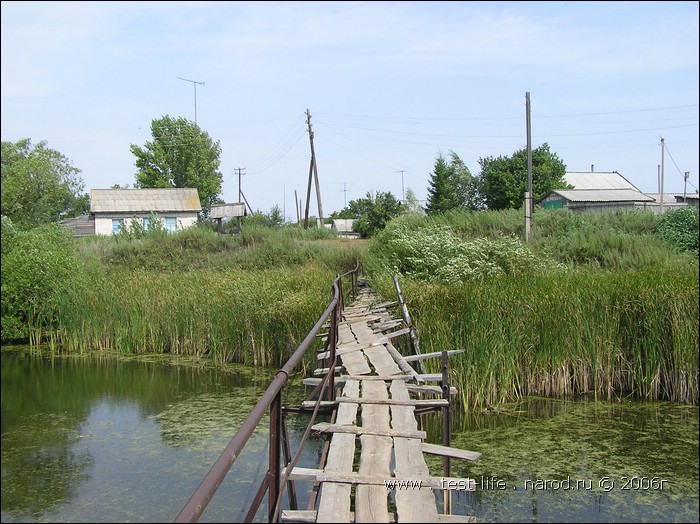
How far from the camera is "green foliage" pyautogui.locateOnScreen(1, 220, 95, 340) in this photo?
8.24 ft

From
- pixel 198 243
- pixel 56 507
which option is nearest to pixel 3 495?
pixel 56 507

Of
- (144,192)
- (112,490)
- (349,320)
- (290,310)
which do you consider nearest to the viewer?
(112,490)

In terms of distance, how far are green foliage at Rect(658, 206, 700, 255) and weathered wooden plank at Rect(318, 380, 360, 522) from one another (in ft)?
46.4

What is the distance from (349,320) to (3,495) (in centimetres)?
785

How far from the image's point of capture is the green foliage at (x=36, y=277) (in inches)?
98.9

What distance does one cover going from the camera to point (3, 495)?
156 cm

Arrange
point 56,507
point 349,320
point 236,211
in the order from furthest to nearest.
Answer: point 236,211, point 349,320, point 56,507

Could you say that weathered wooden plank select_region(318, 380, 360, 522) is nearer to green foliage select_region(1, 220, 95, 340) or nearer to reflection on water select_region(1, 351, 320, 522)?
reflection on water select_region(1, 351, 320, 522)

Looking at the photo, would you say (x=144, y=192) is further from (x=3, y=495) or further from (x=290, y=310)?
(x=3, y=495)

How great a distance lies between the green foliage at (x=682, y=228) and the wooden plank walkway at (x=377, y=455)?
505 inches

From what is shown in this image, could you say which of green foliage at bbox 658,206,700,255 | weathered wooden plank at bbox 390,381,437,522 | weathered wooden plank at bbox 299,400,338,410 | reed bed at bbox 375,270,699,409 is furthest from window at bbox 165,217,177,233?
weathered wooden plank at bbox 390,381,437,522

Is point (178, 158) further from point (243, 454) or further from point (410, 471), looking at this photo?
point (410, 471)

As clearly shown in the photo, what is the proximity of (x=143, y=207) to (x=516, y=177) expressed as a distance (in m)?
19.0

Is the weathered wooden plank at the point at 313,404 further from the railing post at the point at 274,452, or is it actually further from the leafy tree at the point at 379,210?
the leafy tree at the point at 379,210
